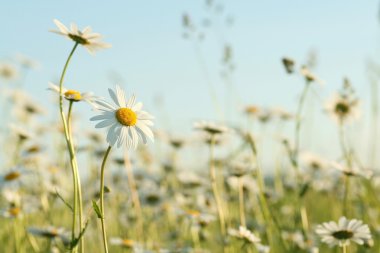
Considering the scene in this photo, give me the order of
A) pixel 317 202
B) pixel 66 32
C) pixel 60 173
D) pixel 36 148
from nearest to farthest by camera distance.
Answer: pixel 66 32
pixel 36 148
pixel 60 173
pixel 317 202

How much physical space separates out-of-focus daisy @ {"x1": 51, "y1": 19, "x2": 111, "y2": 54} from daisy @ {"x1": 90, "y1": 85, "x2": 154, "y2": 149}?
305 mm

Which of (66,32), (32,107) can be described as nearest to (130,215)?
(32,107)

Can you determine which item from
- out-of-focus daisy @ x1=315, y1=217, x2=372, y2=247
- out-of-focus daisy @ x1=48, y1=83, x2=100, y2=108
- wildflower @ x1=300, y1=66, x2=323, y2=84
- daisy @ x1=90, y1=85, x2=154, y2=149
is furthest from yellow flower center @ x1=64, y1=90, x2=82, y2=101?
wildflower @ x1=300, y1=66, x2=323, y2=84

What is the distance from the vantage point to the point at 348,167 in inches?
112

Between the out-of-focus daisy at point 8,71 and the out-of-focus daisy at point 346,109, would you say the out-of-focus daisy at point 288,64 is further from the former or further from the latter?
the out-of-focus daisy at point 8,71

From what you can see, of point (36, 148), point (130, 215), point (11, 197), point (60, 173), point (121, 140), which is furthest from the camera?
point (60, 173)

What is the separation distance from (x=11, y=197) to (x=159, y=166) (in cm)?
244

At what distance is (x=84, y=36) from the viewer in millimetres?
1835

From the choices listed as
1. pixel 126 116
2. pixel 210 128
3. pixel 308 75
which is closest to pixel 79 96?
pixel 126 116

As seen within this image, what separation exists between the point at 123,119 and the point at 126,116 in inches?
0.6

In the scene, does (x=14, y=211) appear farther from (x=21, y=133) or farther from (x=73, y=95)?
(x=73, y=95)

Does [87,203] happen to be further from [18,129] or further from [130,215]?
[18,129]

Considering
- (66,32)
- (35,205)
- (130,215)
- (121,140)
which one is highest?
(66,32)

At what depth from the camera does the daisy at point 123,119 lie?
5.11ft
